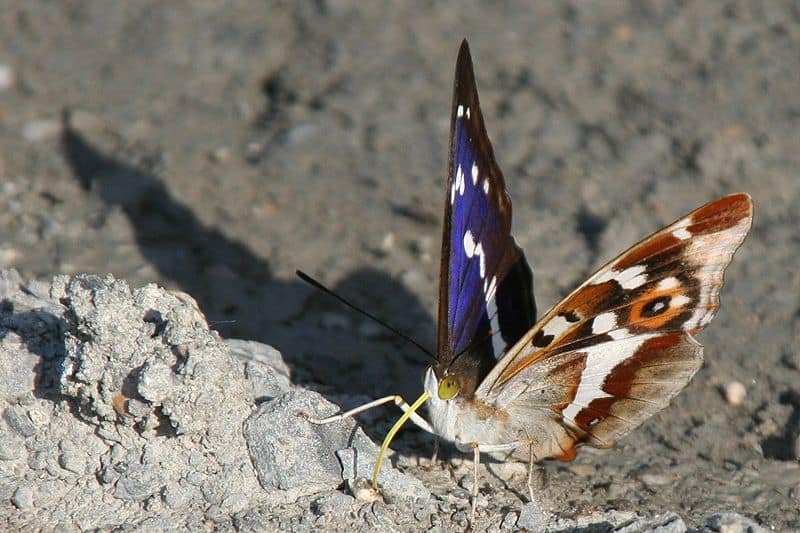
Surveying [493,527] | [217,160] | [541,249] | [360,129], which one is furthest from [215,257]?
[493,527]

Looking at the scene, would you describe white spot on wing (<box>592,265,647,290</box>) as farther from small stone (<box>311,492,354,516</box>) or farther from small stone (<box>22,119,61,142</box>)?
small stone (<box>22,119,61,142</box>)

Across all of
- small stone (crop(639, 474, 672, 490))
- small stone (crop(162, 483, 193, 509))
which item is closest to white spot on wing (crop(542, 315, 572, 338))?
small stone (crop(639, 474, 672, 490))

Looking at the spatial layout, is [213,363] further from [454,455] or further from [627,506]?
[627,506]

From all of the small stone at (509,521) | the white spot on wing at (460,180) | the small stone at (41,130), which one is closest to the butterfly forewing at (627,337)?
the small stone at (509,521)

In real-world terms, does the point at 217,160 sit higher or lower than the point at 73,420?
higher

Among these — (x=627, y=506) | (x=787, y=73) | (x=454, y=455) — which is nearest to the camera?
(x=627, y=506)

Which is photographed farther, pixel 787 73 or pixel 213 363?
pixel 787 73

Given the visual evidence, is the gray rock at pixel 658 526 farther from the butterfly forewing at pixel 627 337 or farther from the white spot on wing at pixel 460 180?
the white spot on wing at pixel 460 180
